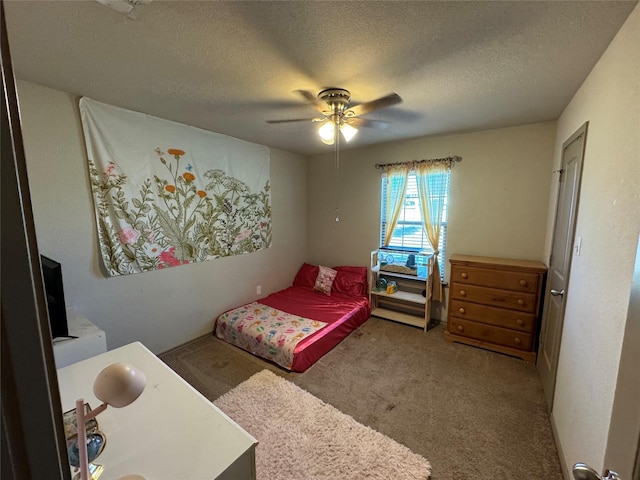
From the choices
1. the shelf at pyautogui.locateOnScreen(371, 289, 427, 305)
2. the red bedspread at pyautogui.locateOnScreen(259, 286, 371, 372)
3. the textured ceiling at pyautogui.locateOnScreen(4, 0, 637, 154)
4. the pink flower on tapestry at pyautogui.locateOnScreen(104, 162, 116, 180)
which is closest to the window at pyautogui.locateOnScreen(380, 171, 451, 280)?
the shelf at pyautogui.locateOnScreen(371, 289, 427, 305)

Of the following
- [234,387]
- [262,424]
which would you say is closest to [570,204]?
[262,424]

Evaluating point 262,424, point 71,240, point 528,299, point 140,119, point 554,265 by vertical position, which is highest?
point 140,119

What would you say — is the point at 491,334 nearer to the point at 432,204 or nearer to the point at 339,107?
the point at 432,204

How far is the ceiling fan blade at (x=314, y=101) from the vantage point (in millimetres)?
1928

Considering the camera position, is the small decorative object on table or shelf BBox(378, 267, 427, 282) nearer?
shelf BBox(378, 267, 427, 282)

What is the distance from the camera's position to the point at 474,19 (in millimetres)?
1216

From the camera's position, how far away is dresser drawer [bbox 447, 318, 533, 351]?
8.45 ft

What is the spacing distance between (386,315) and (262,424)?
83.0 inches

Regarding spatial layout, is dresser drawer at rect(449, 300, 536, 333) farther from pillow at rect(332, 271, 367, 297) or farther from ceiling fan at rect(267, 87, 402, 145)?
ceiling fan at rect(267, 87, 402, 145)

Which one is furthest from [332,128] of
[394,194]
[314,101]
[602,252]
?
[394,194]

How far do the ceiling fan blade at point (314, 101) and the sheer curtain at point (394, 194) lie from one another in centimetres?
153

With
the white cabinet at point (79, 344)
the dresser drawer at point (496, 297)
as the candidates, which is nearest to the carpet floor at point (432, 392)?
the dresser drawer at point (496, 297)

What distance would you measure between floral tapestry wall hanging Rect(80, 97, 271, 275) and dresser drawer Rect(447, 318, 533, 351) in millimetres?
2604

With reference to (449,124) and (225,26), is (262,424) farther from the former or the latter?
(449,124)
